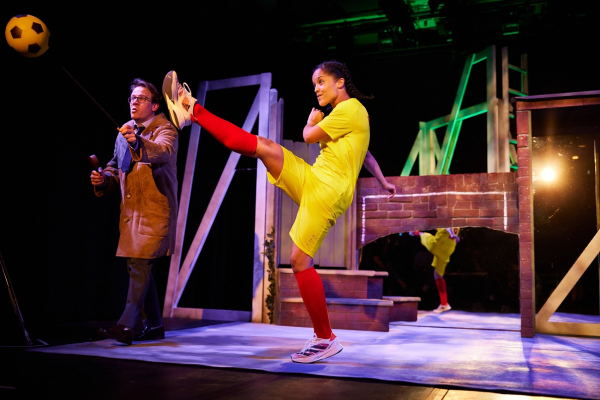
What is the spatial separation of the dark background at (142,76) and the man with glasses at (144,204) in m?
0.69

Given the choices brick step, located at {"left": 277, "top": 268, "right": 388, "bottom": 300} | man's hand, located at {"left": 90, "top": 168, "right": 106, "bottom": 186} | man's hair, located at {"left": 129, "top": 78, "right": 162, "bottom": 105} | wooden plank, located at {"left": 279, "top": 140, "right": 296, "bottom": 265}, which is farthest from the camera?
wooden plank, located at {"left": 279, "top": 140, "right": 296, "bottom": 265}

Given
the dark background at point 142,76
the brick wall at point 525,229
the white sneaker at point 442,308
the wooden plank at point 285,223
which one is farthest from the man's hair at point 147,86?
the white sneaker at point 442,308

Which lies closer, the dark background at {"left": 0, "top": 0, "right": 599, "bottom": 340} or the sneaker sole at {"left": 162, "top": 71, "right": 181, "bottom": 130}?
the sneaker sole at {"left": 162, "top": 71, "right": 181, "bottom": 130}

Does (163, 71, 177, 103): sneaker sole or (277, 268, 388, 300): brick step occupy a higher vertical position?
(163, 71, 177, 103): sneaker sole

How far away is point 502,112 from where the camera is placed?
283 inches

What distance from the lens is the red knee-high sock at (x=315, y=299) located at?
9.91 ft

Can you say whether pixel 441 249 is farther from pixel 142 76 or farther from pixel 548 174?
pixel 142 76

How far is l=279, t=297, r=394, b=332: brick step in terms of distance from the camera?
4.89 m

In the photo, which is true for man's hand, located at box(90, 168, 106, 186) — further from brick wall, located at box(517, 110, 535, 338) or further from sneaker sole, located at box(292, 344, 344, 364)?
brick wall, located at box(517, 110, 535, 338)

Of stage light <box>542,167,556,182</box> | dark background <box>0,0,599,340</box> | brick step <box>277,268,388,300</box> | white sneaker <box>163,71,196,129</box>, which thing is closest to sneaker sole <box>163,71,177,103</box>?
white sneaker <box>163,71,196,129</box>

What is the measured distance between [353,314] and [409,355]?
177 centimetres

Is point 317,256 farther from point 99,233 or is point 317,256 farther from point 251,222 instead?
point 99,233

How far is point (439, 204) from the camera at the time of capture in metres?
5.34

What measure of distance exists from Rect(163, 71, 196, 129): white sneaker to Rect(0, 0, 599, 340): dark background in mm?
744
